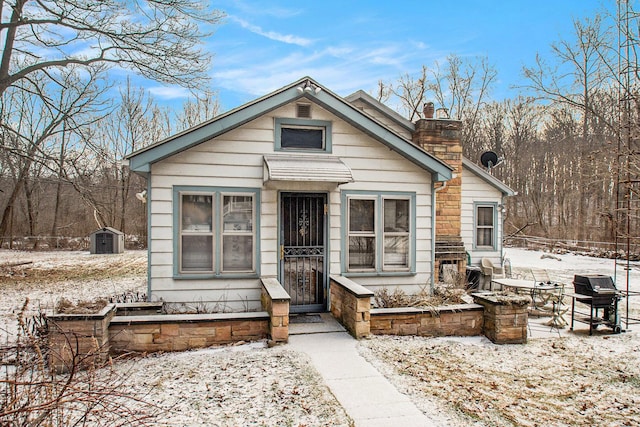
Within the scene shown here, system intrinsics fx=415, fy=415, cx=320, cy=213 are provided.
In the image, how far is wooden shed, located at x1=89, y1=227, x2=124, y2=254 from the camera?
20.3 metres

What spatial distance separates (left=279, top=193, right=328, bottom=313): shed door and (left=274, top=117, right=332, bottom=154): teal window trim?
84 cm

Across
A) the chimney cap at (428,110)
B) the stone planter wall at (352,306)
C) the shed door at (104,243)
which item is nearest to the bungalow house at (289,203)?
the stone planter wall at (352,306)

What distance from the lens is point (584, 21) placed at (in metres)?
23.4

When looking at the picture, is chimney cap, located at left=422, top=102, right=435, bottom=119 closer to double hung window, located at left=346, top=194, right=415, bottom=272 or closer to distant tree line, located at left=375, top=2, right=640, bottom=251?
double hung window, located at left=346, top=194, right=415, bottom=272

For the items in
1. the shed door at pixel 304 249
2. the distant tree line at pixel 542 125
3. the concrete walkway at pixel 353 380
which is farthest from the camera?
the distant tree line at pixel 542 125

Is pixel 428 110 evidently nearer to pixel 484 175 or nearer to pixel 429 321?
pixel 484 175

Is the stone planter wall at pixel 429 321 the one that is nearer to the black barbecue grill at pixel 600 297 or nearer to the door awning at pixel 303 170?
the black barbecue grill at pixel 600 297

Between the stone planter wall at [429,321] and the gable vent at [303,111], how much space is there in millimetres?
3643

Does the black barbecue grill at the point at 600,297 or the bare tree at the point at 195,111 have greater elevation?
the bare tree at the point at 195,111

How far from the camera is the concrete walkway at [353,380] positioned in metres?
4.00

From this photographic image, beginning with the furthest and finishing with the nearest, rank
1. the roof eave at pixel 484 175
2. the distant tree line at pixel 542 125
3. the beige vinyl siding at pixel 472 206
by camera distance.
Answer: the distant tree line at pixel 542 125
the beige vinyl siding at pixel 472 206
the roof eave at pixel 484 175

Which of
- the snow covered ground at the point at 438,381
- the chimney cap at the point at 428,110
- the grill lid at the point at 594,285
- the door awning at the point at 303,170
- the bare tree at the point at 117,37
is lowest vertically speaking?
the snow covered ground at the point at 438,381

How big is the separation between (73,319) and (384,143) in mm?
5728

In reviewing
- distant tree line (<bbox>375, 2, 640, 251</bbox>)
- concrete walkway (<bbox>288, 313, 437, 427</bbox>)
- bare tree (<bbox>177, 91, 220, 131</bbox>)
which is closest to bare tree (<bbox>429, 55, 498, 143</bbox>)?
distant tree line (<bbox>375, 2, 640, 251</bbox>)
